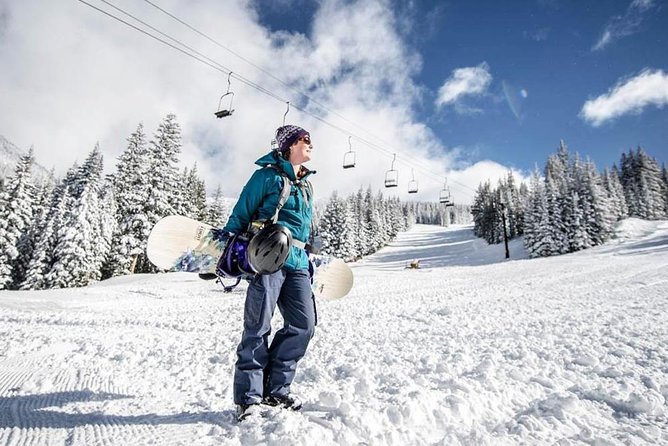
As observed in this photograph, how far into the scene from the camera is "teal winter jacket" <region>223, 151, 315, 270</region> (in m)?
2.72

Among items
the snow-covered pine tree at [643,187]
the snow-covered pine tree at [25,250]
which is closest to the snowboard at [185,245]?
the snow-covered pine tree at [25,250]

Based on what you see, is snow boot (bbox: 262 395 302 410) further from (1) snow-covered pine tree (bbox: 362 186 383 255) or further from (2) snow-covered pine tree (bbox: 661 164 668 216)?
(2) snow-covered pine tree (bbox: 661 164 668 216)

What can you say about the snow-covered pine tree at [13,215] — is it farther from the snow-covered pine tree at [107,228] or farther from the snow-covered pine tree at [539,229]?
the snow-covered pine tree at [539,229]

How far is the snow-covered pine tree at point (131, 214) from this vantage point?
25.8 m

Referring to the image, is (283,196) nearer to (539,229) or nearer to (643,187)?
(539,229)

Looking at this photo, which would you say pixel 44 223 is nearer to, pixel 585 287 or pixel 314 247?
pixel 314 247

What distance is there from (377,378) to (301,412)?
1.15 meters

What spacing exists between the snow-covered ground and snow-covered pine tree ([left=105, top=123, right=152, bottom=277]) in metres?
20.1

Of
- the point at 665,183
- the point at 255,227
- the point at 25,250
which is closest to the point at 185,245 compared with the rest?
the point at 255,227

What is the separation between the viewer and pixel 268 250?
96.3 inches

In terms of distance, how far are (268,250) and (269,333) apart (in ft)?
2.42

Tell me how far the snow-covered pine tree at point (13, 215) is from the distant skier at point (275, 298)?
114 feet

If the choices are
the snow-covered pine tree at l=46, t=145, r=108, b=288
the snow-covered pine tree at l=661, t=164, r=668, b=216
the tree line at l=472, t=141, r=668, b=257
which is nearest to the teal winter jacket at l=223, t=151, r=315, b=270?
the snow-covered pine tree at l=46, t=145, r=108, b=288

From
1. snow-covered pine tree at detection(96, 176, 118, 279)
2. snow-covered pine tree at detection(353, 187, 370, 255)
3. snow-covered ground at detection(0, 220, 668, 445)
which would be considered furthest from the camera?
snow-covered pine tree at detection(353, 187, 370, 255)
